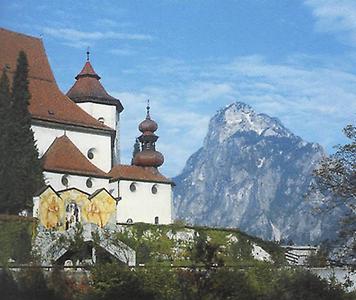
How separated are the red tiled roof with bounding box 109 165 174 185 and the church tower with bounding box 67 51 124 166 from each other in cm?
110

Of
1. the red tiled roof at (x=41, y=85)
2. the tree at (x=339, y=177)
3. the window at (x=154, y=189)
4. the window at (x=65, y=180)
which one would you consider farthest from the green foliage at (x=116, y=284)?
the window at (x=154, y=189)

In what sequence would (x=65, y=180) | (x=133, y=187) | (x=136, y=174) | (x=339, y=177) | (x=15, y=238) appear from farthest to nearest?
(x=136, y=174)
(x=133, y=187)
(x=65, y=180)
(x=15, y=238)
(x=339, y=177)

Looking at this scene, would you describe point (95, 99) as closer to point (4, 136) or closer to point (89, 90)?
point (89, 90)

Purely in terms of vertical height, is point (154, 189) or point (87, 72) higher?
point (87, 72)

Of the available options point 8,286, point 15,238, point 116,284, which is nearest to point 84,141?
point 15,238

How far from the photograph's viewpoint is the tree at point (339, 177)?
1959 cm

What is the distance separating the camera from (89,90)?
2030 inches

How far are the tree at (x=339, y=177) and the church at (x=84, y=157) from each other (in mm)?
15793

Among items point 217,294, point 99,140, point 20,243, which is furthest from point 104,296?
point 99,140

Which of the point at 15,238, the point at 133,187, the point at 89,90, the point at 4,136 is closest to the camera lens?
the point at 15,238

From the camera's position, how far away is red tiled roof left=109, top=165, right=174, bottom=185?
→ 1907 inches

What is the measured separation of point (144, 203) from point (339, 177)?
29.6 meters

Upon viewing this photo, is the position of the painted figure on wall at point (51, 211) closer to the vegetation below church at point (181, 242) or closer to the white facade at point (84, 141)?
the vegetation below church at point (181, 242)

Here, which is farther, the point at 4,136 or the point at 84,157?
the point at 84,157
